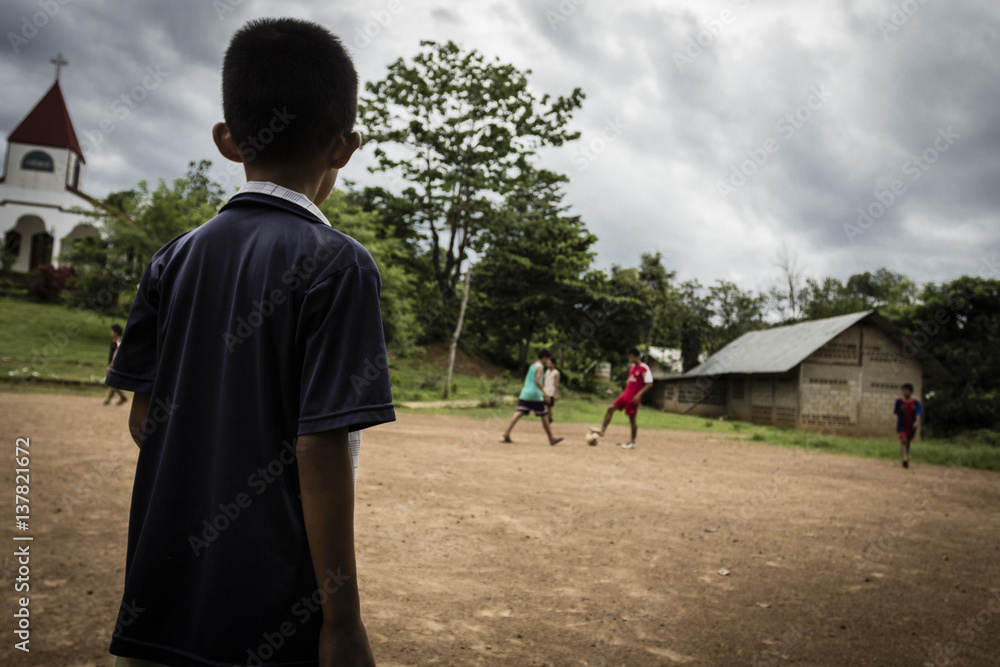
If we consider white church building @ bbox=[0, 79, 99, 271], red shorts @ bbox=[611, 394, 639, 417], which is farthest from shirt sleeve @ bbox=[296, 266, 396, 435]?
white church building @ bbox=[0, 79, 99, 271]

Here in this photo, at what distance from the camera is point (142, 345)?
153cm

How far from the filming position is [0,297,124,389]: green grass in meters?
18.8

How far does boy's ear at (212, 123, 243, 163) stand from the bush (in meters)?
35.5

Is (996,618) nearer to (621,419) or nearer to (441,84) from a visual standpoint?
(621,419)

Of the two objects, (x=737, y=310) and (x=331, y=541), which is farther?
(x=737, y=310)

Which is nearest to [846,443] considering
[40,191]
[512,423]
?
[512,423]

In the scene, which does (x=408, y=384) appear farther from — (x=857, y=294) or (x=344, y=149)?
(x=857, y=294)

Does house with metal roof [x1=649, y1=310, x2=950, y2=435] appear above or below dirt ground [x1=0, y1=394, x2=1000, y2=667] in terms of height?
above

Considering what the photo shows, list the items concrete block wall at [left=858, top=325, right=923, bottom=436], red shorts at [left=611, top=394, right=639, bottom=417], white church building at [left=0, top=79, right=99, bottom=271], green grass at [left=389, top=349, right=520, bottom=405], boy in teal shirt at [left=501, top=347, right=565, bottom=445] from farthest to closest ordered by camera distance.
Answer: white church building at [left=0, top=79, right=99, bottom=271] < concrete block wall at [left=858, top=325, right=923, bottom=436] < green grass at [left=389, top=349, right=520, bottom=405] < red shorts at [left=611, top=394, right=639, bottom=417] < boy in teal shirt at [left=501, top=347, right=565, bottom=445]

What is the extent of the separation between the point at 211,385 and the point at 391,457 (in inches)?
354

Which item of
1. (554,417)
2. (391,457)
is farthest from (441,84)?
(391,457)

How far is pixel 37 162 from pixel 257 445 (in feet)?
147

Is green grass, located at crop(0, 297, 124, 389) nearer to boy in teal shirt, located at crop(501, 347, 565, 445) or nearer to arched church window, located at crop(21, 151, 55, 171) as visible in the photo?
arched church window, located at crop(21, 151, 55, 171)

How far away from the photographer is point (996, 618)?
4.53 meters
